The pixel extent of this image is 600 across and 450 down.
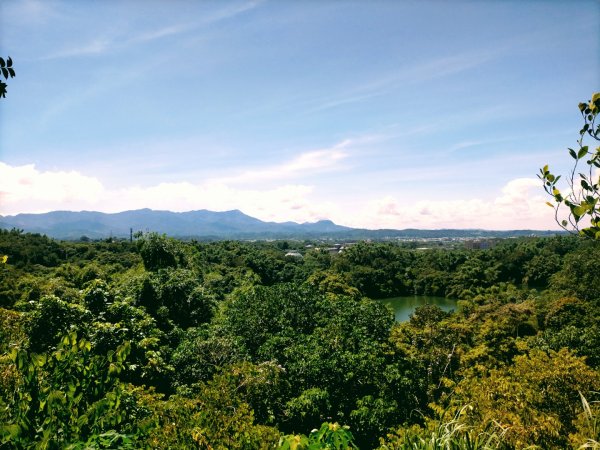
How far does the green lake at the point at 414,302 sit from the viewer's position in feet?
154

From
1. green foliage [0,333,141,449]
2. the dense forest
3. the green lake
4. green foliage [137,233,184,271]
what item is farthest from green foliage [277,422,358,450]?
the green lake

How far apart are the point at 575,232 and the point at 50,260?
57576 mm

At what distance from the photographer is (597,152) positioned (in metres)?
3.04

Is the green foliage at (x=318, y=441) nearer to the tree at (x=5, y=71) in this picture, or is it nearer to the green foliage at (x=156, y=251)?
the tree at (x=5, y=71)

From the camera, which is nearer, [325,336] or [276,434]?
[276,434]

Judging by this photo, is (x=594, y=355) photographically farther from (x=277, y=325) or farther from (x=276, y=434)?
(x=276, y=434)

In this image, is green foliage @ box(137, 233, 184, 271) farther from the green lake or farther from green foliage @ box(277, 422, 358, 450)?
the green lake

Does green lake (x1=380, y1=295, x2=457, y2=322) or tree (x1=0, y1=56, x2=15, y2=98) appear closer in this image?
tree (x1=0, y1=56, x2=15, y2=98)

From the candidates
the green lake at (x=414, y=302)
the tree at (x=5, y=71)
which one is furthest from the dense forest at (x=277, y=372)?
the green lake at (x=414, y=302)

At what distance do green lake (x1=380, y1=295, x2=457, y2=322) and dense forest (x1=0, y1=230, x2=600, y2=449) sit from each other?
21976mm

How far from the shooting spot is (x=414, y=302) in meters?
52.0

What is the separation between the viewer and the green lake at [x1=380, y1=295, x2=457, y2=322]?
47062 mm

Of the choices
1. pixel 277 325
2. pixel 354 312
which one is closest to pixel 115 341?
Answer: pixel 277 325

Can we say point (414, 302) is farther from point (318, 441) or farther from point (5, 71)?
point (5, 71)
